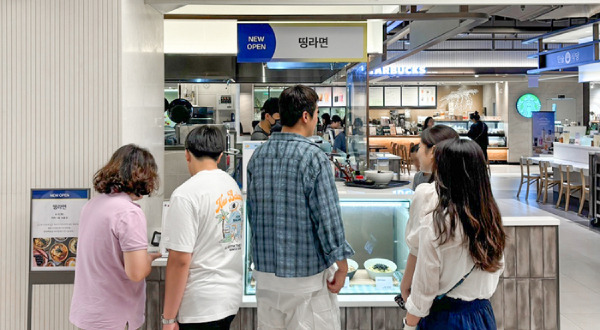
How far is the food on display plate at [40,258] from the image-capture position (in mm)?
2973

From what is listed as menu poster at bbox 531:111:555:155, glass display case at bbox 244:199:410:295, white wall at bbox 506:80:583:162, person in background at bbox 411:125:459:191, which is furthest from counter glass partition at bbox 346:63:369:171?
white wall at bbox 506:80:583:162

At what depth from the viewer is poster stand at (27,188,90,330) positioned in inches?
117

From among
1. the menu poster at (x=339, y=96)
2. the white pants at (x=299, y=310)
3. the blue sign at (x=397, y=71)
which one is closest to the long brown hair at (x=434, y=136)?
the white pants at (x=299, y=310)

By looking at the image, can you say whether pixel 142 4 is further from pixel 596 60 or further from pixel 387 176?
pixel 596 60

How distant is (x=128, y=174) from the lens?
2.30 metres

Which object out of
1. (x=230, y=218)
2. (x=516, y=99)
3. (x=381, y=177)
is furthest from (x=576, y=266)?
(x=516, y=99)

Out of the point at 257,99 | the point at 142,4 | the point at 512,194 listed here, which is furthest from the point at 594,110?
the point at 142,4

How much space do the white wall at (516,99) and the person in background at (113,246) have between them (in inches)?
732

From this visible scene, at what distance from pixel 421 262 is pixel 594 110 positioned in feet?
71.9

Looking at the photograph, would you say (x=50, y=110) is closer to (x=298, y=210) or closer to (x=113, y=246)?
(x=113, y=246)

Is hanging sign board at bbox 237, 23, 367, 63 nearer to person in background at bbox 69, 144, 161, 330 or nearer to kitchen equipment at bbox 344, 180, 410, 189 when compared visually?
kitchen equipment at bbox 344, 180, 410, 189

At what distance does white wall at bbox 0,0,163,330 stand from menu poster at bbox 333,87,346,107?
636 inches

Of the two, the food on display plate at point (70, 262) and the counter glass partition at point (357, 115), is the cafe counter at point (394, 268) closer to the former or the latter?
the food on display plate at point (70, 262)

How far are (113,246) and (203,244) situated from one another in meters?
0.38
